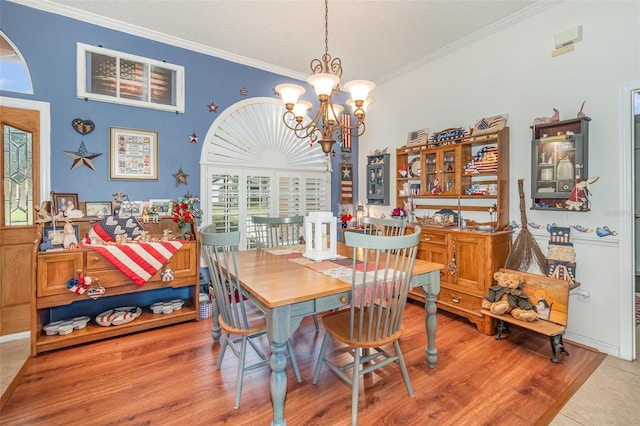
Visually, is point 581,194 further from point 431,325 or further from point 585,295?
point 431,325

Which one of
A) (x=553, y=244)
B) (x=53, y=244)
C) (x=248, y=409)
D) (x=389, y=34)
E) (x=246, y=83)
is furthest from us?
(x=246, y=83)

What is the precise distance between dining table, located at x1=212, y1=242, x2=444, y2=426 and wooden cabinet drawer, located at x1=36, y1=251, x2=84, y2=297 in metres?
1.49

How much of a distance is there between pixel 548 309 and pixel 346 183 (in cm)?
304

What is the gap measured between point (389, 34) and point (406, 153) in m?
1.41

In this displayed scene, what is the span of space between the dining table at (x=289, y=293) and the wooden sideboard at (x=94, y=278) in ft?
3.54

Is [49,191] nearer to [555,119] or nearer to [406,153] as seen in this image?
[406,153]

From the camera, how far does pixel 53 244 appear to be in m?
2.64

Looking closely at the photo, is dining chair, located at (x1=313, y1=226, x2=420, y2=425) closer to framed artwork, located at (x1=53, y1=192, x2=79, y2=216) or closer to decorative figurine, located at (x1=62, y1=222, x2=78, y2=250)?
decorative figurine, located at (x1=62, y1=222, x2=78, y2=250)

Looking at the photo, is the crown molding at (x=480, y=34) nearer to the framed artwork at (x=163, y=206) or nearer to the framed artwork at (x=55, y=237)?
the framed artwork at (x=163, y=206)

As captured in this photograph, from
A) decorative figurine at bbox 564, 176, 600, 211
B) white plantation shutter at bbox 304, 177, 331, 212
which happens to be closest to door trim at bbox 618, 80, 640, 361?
decorative figurine at bbox 564, 176, 600, 211

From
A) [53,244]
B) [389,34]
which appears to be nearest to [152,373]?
[53,244]

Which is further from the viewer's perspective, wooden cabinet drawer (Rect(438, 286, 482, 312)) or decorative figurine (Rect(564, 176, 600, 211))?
wooden cabinet drawer (Rect(438, 286, 482, 312))

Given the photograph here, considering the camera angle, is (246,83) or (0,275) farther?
(246,83)

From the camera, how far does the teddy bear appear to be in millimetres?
2629
